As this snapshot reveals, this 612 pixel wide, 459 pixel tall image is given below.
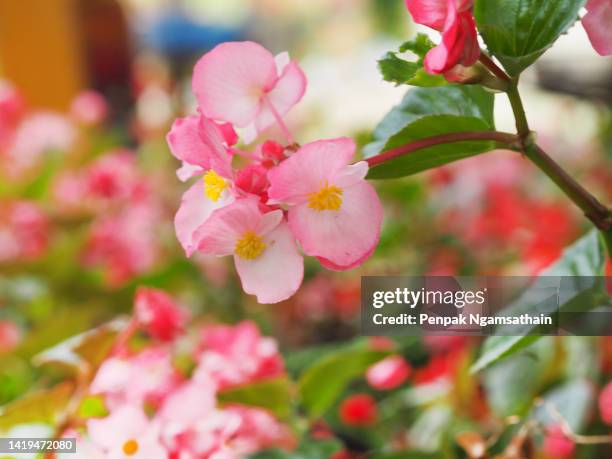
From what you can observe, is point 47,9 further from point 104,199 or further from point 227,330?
point 227,330

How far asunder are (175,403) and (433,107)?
8.4 inches

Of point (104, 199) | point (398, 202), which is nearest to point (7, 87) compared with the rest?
point (104, 199)

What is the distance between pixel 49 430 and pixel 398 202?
0.63 metres

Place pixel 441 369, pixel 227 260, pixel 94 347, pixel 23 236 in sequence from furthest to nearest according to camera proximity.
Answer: pixel 227 260
pixel 23 236
pixel 441 369
pixel 94 347

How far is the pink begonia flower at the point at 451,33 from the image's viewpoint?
10.5 inches

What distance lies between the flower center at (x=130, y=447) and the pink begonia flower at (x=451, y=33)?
0.77 ft

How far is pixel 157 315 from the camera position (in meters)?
0.51

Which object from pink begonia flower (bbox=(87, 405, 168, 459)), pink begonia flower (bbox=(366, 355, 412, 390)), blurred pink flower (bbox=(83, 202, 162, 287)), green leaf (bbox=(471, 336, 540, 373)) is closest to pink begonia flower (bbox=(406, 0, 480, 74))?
green leaf (bbox=(471, 336, 540, 373))


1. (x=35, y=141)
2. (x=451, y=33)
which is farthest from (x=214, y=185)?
(x=35, y=141)

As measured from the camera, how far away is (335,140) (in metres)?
0.28

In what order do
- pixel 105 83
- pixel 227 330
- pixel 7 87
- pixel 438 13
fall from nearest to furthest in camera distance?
pixel 438 13 → pixel 227 330 → pixel 7 87 → pixel 105 83

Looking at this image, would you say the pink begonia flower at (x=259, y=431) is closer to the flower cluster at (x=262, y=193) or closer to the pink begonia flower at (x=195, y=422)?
the pink begonia flower at (x=195, y=422)

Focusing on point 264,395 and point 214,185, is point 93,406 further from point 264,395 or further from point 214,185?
point 214,185

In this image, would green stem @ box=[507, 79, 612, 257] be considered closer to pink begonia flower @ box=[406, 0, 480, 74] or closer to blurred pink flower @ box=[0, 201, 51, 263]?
pink begonia flower @ box=[406, 0, 480, 74]
